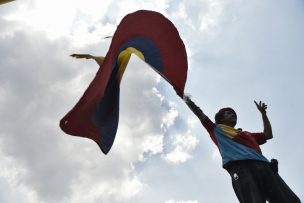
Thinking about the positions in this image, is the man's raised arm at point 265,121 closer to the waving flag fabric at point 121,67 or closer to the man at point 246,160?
the man at point 246,160

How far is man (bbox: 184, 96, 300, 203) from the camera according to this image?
15.3ft

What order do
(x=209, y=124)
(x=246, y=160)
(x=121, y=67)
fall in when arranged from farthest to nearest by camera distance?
(x=121, y=67) → (x=209, y=124) → (x=246, y=160)

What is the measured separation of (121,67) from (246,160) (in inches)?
111

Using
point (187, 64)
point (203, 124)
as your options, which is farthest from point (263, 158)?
point (187, 64)

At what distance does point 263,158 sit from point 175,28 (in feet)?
9.06

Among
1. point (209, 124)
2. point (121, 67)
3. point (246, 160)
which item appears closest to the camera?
point (246, 160)

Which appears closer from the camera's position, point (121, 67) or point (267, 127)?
point (267, 127)

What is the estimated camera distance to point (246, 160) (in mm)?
4934

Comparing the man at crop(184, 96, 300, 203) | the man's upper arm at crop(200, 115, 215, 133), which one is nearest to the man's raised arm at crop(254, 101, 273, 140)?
the man at crop(184, 96, 300, 203)

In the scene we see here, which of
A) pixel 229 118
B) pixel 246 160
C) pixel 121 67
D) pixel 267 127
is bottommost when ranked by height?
pixel 246 160

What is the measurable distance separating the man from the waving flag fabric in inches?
29.3

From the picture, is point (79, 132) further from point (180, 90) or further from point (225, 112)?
point (225, 112)

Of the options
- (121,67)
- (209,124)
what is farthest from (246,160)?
(121,67)

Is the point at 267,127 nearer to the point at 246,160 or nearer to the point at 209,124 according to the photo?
the point at 209,124
